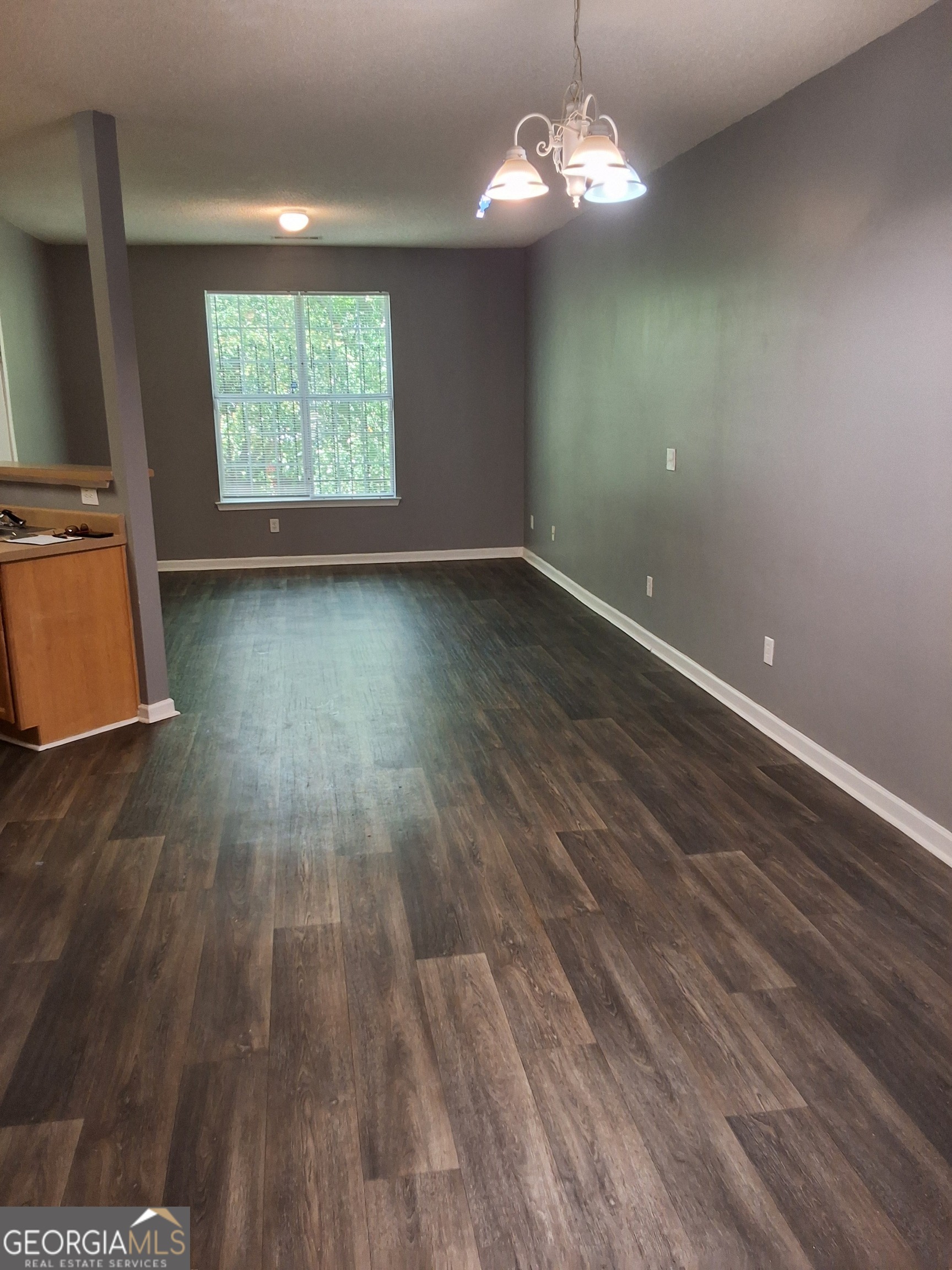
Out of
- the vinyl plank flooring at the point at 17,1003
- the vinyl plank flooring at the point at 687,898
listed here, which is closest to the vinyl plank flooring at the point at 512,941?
the vinyl plank flooring at the point at 687,898

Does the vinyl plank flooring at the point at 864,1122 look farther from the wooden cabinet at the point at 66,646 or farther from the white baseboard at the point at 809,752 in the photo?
the wooden cabinet at the point at 66,646

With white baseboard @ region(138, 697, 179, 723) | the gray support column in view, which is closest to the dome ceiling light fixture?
the gray support column

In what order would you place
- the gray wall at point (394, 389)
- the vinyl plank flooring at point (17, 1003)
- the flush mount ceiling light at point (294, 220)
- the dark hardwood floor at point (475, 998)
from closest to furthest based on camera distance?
the dark hardwood floor at point (475, 998) → the vinyl plank flooring at point (17, 1003) → the flush mount ceiling light at point (294, 220) → the gray wall at point (394, 389)

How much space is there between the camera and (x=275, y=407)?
7.30 m

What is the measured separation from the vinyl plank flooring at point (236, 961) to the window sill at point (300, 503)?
16.2 feet

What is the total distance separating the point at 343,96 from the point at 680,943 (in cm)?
326

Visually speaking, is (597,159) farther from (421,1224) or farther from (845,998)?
(421,1224)

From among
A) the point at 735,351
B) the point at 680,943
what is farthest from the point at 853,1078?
the point at 735,351

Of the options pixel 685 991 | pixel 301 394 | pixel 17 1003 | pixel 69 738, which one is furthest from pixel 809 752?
pixel 301 394

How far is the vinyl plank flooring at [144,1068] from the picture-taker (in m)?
1.66

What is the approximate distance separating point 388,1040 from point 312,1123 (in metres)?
0.28

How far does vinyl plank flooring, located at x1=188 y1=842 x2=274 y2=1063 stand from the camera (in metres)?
2.03

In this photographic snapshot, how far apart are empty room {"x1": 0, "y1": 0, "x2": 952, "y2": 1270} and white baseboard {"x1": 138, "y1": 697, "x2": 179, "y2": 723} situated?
2cm

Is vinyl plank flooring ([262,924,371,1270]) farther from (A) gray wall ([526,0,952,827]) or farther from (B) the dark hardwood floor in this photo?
(A) gray wall ([526,0,952,827])
